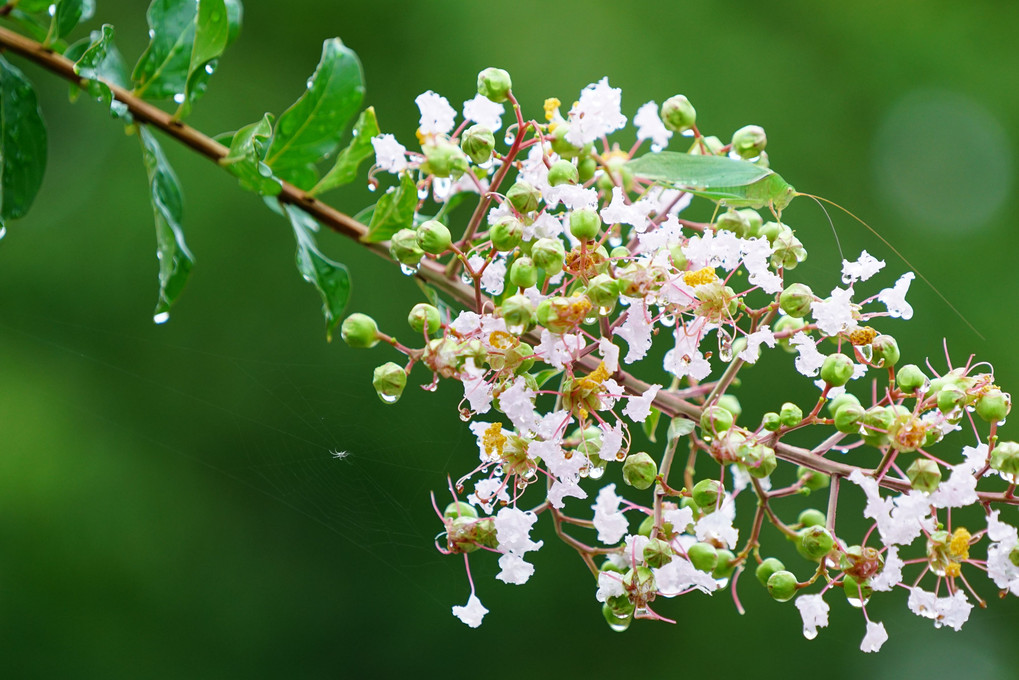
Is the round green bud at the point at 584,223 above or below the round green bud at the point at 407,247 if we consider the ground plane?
above

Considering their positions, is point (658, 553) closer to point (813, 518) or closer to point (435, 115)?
point (813, 518)

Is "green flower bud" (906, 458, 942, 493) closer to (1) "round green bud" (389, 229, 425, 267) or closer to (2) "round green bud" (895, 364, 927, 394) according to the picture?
(2) "round green bud" (895, 364, 927, 394)

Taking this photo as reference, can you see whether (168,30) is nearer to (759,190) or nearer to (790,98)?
(759,190)

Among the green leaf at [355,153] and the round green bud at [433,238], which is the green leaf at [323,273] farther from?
the round green bud at [433,238]

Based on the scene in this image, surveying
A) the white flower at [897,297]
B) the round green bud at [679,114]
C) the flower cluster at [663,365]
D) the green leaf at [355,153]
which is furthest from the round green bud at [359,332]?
the white flower at [897,297]

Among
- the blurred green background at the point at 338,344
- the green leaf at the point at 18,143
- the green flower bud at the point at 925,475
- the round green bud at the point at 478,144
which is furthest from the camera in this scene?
the blurred green background at the point at 338,344

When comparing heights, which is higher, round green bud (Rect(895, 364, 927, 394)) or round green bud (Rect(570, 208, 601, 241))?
round green bud (Rect(570, 208, 601, 241))

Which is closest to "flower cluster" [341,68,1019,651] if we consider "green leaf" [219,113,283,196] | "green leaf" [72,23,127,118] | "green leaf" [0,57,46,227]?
"green leaf" [219,113,283,196]

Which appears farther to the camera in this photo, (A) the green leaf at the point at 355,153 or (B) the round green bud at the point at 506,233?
(A) the green leaf at the point at 355,153
